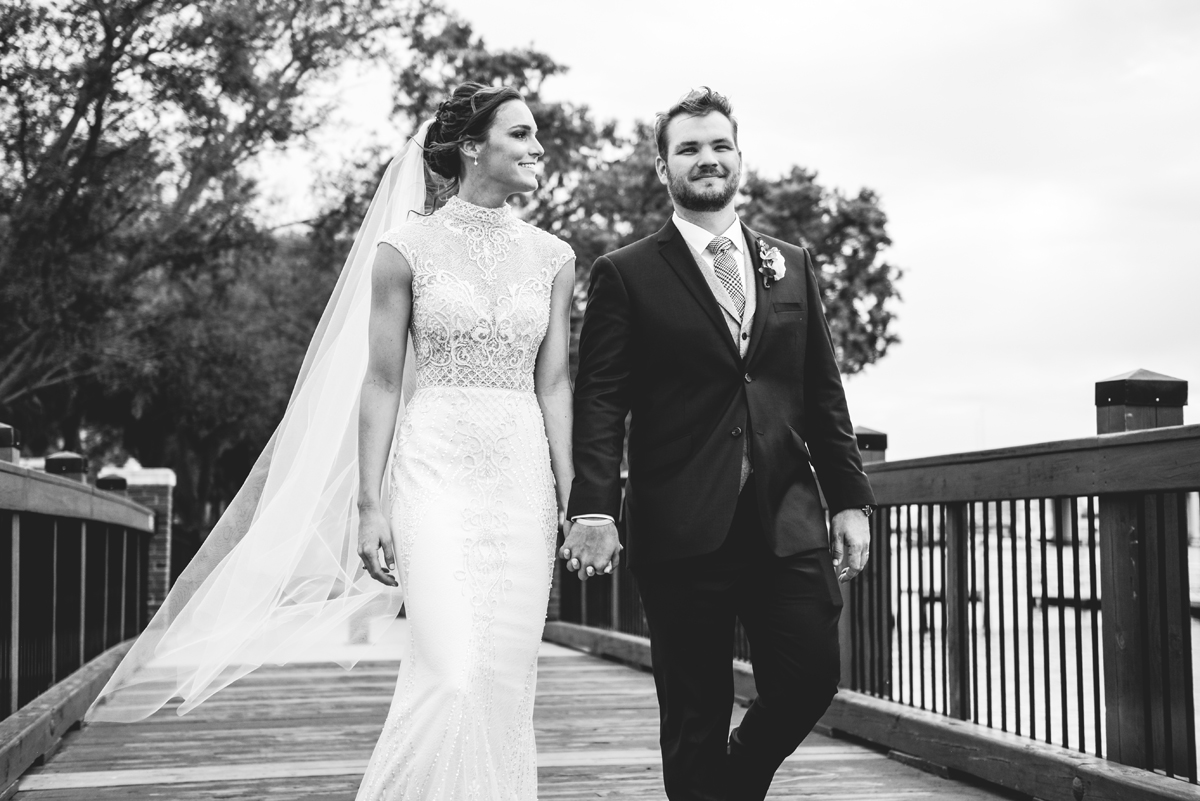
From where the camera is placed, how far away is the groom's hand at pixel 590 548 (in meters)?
3.25

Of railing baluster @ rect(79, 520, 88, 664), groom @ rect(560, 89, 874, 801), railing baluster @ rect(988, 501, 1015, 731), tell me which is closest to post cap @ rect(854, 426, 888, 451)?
railing baluster @ rect(988, 501, 1015, 731)

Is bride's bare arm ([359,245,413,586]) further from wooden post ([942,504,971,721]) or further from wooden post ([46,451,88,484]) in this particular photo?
wooden post ([46,451,88,484])

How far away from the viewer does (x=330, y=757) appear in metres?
5.61

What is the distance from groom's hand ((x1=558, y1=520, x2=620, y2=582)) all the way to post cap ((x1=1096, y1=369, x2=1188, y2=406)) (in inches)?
68.9

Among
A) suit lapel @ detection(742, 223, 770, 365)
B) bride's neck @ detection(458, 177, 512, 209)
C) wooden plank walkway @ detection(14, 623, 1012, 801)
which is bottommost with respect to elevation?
wooden plank walkway @ detection(14, 623, 1012, 801)

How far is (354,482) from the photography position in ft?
13.5

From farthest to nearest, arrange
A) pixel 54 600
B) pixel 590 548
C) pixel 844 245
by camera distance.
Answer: pixel 844 245 → pixel 54 600 → pixel 590 548

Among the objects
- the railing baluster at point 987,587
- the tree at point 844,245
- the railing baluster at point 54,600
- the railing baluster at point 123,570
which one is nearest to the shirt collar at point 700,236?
the railing baluster at point 987,587

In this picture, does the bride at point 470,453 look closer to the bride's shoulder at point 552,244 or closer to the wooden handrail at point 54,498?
the bride's shoulder at point 552,244

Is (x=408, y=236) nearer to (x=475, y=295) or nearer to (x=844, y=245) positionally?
(x=475, y=295)

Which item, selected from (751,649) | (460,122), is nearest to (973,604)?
(751,649)

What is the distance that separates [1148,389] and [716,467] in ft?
4.98

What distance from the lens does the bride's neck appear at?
12.3 feet

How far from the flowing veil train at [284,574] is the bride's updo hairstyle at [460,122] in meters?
0.22
